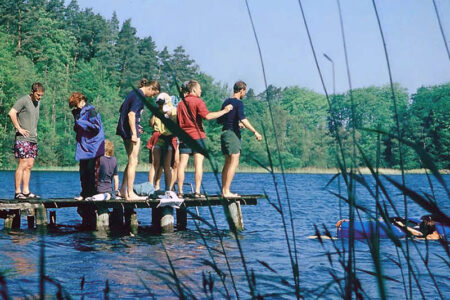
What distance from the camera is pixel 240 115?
34.9ft

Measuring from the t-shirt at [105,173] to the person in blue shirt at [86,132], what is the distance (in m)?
0.30

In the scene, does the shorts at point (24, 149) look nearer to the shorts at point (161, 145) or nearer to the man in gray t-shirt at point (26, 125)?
the man in gray t-shirt at point (26, 125)

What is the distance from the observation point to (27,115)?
10.6 metres

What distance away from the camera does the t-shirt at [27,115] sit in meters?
10.6

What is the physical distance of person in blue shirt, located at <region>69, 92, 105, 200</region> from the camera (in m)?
10.2

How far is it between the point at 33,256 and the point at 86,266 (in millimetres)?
815

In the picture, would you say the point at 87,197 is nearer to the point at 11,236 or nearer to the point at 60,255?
the point at 11,236

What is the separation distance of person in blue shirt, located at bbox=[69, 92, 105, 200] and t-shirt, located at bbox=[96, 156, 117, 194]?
30 centimetres

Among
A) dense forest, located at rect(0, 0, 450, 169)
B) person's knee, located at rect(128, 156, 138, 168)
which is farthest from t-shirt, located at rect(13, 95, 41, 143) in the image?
dense forest, located at rect(0, 0, 450, 169)

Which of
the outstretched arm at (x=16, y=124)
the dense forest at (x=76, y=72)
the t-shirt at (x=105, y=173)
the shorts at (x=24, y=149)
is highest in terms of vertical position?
the dense forest at (x=76, y=72)

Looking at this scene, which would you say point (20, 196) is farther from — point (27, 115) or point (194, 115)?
point (194, 115)

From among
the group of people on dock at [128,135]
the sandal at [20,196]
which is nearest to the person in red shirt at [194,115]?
the group of people on dock at [128,135]

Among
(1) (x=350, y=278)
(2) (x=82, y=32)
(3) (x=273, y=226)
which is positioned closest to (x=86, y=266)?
(1) (x=350, y=278)

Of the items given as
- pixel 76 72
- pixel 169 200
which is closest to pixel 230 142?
pixel 169 200
